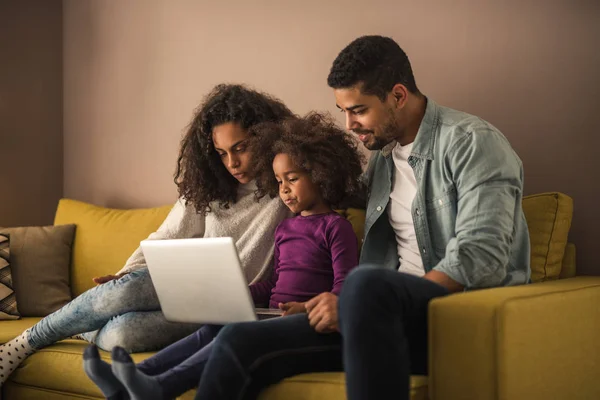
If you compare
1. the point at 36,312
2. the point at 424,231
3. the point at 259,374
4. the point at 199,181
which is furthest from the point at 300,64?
the point at 259,374

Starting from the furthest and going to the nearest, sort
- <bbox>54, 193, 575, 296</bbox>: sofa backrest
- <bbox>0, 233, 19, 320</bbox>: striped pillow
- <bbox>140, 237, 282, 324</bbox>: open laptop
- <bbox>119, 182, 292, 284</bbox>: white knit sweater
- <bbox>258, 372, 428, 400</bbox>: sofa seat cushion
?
<bbox>54, 193, 575, 296</bbox>: sofa backrest
<bbox>0, 233, 19, 320</bbox>: striped pillow
<bbox>119, 182, 292, 284</bbox>: white knit sweater
<bbox>140, 237, 282, 324</bbox>: open laptop
<bbox>258, 372, 428, 400</bbox>: sofa seat cushion

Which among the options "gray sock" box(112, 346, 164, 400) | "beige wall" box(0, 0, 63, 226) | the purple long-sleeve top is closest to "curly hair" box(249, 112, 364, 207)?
the purple long-sleeve top

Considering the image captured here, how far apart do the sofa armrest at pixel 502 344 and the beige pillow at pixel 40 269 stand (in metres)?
1.82

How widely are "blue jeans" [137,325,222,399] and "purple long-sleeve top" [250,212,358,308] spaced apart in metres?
0.24

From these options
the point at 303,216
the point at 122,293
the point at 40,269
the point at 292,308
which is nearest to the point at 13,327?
the point at 40,269

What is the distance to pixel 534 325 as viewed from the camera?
5.45 feet

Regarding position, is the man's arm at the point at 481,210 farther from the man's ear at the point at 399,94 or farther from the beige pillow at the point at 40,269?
the beige pillow at the point at 40,269

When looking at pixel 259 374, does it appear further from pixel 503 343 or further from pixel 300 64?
pixel 300 64

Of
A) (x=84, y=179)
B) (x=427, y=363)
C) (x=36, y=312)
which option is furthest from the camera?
(x=84, y=179)

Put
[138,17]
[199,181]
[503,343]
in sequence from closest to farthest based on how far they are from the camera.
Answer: [503,343] → [199,181] → [138,17]

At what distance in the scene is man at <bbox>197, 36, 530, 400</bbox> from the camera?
156cm

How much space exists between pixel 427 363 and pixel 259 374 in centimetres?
36

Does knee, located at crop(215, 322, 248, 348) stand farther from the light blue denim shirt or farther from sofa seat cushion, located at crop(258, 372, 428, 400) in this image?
the light blue denim shirt

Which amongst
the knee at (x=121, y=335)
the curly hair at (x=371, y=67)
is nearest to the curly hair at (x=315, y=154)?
the curly hair at (x=371, y=67)
